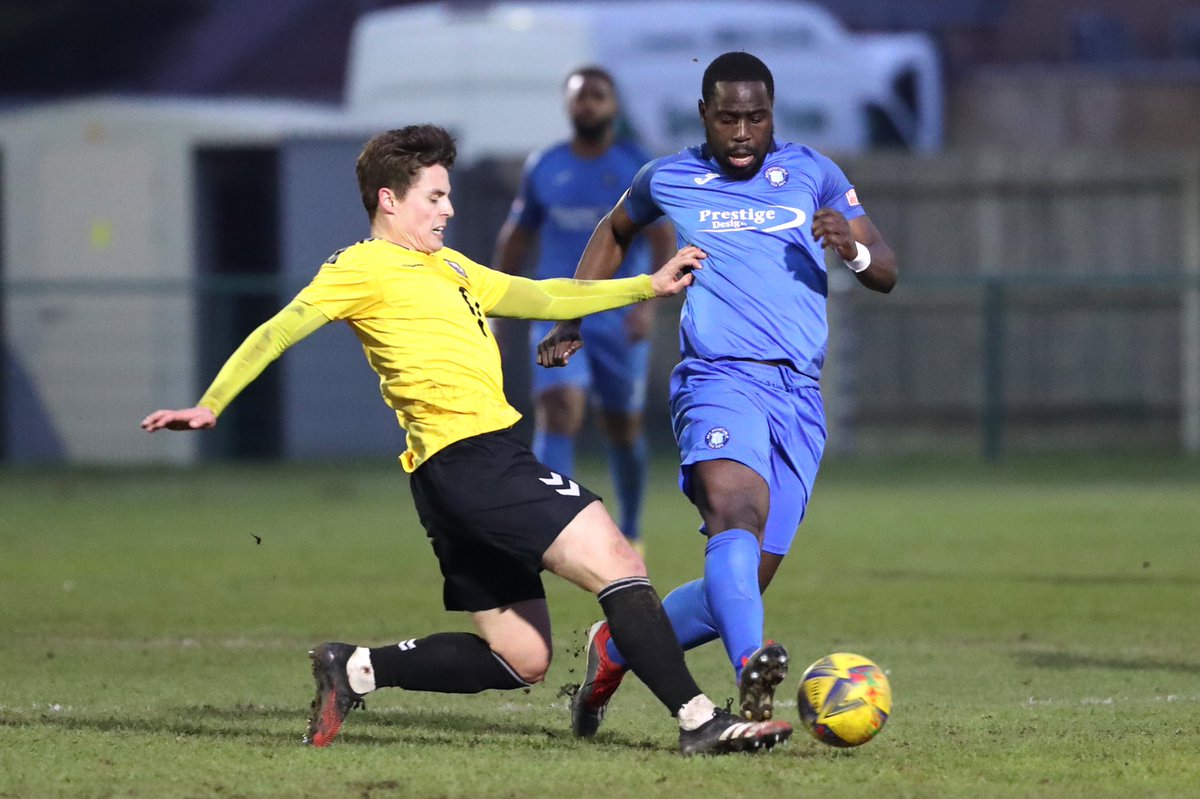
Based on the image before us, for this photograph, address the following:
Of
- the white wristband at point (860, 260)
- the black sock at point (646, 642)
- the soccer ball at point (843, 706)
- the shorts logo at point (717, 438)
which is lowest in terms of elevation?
the soccer ball at point (843, 706)

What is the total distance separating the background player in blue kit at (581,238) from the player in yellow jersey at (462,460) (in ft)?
17.3

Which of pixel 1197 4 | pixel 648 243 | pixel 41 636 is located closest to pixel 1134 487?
pixel 648 243

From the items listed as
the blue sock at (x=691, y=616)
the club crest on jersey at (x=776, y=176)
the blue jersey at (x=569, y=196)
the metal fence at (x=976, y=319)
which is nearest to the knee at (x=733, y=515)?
the blue sock at (x=691, y=616)

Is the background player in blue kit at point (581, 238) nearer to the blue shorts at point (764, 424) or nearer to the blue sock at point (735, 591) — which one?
the blue shorts at point (764, 424)

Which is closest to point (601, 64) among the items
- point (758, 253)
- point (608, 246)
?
point (608, 246)

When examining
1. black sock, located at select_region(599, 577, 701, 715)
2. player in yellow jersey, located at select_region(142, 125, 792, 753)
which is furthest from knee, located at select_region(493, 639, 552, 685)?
black sock, located at select_region(599, 577, 701, 715)

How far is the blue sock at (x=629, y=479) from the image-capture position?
12570mm

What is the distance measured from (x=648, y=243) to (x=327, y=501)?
227 inches

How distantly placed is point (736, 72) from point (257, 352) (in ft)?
6.11

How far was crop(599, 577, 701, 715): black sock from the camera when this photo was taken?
20.5 feet

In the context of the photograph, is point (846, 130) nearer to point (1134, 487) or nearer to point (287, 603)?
point (1134, 487)

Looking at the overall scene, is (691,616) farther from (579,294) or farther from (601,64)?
(601,64)

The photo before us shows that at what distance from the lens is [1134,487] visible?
58.9 feet

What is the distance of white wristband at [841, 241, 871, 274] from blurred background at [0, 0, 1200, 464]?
531 inches
